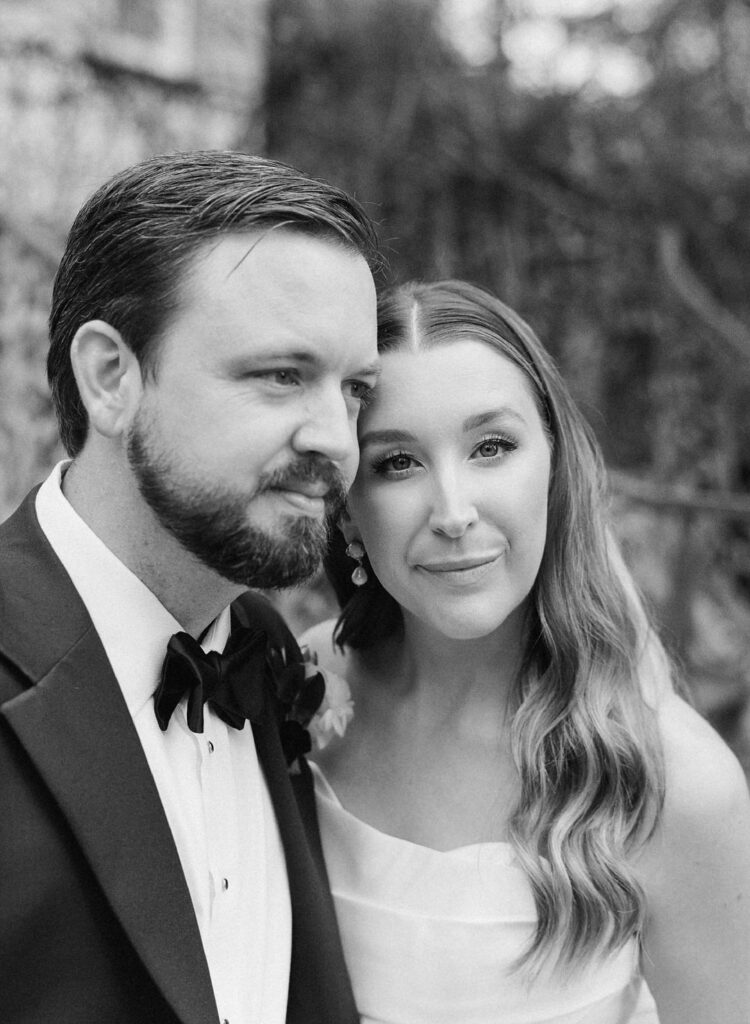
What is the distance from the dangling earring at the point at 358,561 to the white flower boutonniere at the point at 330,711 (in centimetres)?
23

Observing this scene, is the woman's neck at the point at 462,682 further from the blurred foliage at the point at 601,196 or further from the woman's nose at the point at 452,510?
the blurred foliage at the point at 601,196

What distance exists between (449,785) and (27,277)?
8.78 feet

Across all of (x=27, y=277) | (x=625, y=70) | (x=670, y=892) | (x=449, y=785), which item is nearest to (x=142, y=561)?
(x=449, y=785)

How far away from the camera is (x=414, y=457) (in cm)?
224

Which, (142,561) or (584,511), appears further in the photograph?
(584,511)

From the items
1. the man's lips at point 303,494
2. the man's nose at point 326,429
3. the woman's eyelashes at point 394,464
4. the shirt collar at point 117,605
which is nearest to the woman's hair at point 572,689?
the woman's eyelashes at point 394,464

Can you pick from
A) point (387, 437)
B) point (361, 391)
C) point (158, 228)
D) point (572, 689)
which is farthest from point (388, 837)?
point (158, 228)

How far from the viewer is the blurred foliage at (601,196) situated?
22.7 feet

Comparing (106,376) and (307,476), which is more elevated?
(106,376)

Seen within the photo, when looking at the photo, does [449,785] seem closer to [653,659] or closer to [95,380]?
[653,659]

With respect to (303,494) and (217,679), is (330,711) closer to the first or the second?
(217,679)

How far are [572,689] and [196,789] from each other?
0.94 metres

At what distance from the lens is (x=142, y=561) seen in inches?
75.9

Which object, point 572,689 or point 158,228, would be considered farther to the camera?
point 572,689
